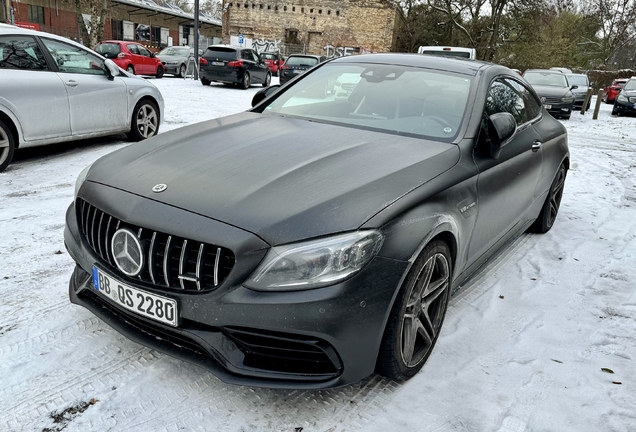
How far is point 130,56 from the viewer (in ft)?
66.1

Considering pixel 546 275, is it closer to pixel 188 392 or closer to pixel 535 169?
pixel 535 169

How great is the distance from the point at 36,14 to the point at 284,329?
43.1m

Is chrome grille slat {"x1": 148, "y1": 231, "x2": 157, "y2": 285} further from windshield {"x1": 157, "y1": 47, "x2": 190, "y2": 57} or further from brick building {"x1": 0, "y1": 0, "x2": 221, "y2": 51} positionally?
brick building {"x1": 0, "y1": 0, "x2": 221, "y2": 51}

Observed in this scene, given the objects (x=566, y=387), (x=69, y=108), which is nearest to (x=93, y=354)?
(x=566, y=387)

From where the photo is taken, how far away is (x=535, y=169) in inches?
156

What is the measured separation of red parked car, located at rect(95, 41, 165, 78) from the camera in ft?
65.7

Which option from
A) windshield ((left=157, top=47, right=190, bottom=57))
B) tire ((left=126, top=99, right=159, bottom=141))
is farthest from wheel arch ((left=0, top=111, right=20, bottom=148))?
windshield ((left=157, top=47, right=190, bottom=57))

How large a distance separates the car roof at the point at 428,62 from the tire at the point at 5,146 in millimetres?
3852

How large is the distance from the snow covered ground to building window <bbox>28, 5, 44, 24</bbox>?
3945 centimetres

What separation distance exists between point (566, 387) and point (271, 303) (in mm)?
1662

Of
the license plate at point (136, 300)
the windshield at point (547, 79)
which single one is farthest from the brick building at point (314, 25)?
the license plate at point (136, 300)

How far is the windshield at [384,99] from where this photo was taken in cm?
320

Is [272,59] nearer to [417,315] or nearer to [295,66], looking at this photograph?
[295,66]

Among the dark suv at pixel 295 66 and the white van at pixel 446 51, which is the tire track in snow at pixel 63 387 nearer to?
the white van at pixel 446 51
